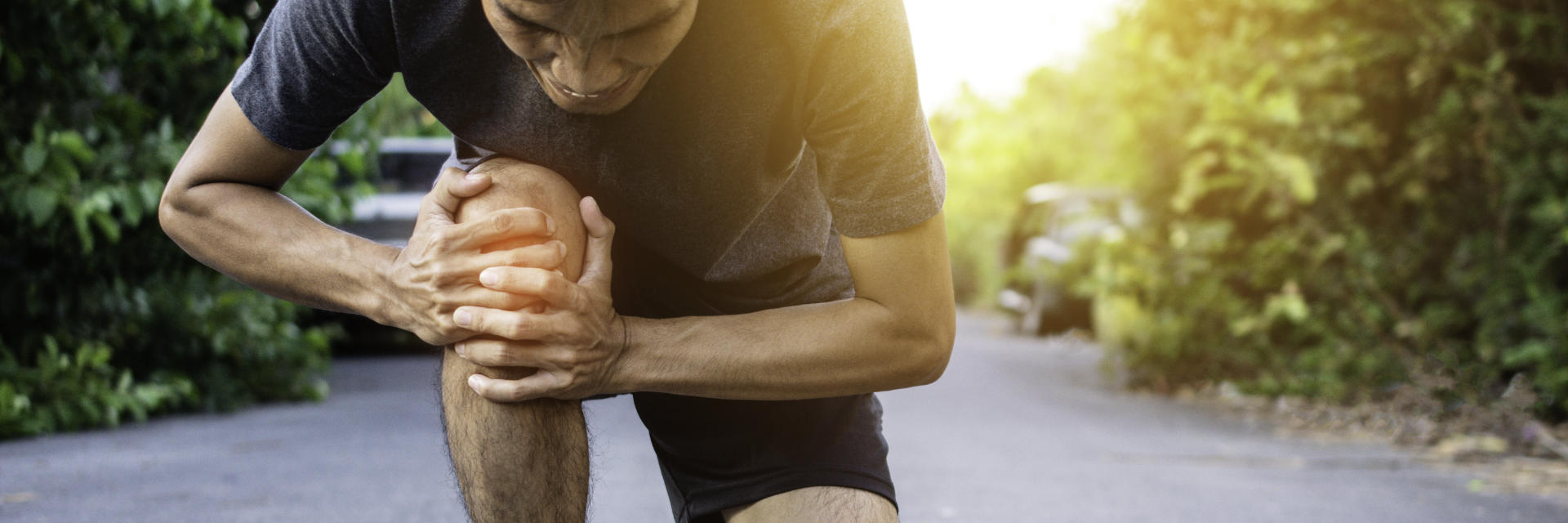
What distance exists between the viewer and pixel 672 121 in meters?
1.81

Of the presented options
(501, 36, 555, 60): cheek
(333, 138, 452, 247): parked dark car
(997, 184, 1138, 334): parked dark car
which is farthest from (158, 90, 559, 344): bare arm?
(997, 184, 1138, 334): parked dark car

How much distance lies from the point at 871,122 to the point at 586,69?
399 millimetres

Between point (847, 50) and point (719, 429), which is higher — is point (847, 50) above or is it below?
above

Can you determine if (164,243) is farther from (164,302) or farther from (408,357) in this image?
(408,357)

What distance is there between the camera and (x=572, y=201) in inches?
71.7

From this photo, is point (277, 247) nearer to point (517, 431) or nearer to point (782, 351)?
point (517, 431)

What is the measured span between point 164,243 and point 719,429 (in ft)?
13.3

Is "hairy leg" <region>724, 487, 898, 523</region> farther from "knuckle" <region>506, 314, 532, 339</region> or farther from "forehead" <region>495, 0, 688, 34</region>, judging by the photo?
"forehead" <region>495, 0, 688, 34</region>

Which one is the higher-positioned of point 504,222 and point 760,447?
point 504,222

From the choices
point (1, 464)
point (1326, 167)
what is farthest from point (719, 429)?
point (1326, 167)

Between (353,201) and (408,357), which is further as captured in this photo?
(408,357)

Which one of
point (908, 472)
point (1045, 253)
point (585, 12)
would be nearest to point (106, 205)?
point (908, 472)

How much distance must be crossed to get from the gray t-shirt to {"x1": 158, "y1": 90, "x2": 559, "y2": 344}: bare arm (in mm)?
83

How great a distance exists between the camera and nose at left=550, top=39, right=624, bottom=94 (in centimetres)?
151
